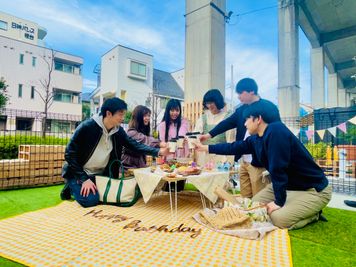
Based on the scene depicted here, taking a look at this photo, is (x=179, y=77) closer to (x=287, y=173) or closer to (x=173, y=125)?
(x=173, y=125)

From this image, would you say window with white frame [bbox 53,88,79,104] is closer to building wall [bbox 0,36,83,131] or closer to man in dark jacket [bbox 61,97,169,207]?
building wall [bbox 0,36,83,131]

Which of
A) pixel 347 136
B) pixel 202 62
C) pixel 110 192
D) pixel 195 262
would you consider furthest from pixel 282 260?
pixel 347 136

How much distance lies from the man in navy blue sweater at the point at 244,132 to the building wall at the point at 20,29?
3252 cm

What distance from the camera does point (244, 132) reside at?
11.5 feet

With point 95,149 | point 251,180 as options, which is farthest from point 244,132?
point 95,149

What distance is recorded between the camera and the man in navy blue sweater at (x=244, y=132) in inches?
126

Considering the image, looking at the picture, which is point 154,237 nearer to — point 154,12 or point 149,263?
point 149,263

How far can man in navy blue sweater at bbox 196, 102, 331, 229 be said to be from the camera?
91.0 inches

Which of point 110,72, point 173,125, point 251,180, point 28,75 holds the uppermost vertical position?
point 110,72

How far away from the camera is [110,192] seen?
3115mm

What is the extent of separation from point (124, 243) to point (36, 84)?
77.6 feet

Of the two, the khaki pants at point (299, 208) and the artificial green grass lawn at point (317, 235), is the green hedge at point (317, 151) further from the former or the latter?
the khaki pants at point (299, 208)

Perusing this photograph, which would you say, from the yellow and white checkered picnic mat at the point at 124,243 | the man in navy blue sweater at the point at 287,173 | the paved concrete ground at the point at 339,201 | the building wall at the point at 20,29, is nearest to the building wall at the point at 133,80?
the building wall at the point at 20,29

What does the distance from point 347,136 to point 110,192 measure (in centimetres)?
1237
